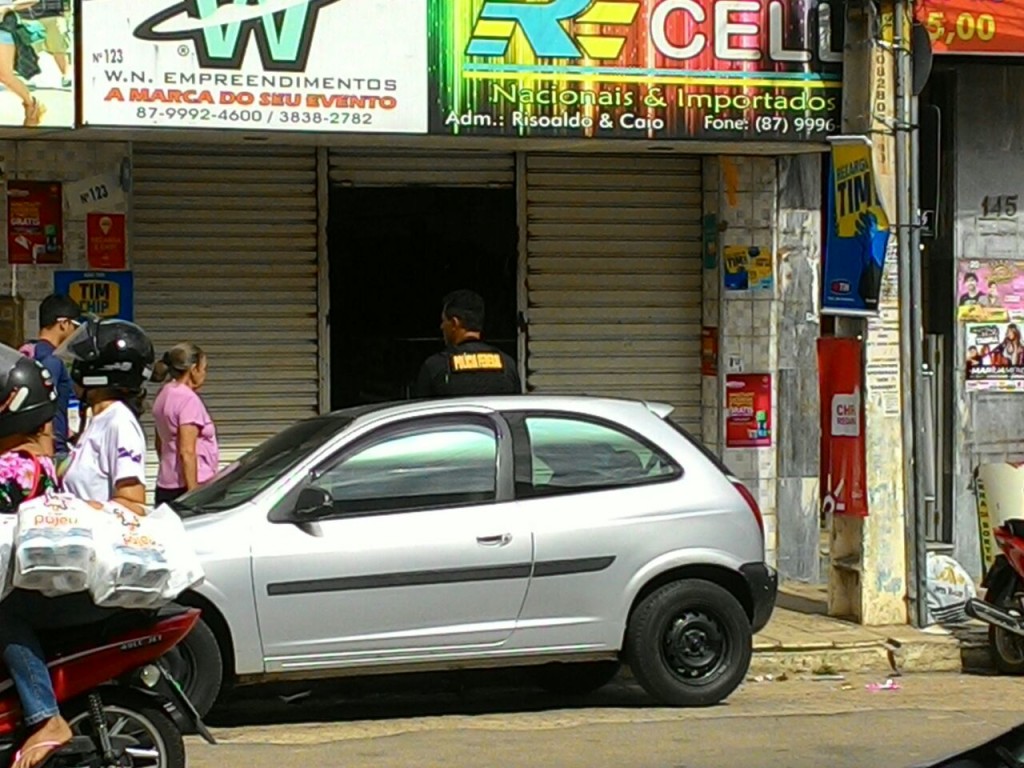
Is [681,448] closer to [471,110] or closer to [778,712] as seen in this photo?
[778,712]

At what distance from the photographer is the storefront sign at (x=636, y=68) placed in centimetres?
1120

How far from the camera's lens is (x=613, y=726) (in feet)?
29.3

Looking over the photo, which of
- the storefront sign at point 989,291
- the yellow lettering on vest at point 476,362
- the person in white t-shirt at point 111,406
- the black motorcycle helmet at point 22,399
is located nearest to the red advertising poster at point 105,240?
the yellow lettering on vest at point 476,362

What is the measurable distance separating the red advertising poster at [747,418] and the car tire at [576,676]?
3503mm

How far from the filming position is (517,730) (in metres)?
8.92

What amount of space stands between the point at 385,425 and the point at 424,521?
1.73 ft

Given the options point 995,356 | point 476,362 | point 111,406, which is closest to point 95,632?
point 111,406

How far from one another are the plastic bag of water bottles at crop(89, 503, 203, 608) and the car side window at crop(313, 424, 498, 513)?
7.86ft

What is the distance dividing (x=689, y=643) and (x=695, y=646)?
1.8 inches

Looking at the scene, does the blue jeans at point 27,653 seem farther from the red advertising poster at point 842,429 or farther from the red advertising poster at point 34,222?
the red advertising poster at point 842,429

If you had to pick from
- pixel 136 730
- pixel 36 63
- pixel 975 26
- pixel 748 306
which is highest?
pixel 975 26

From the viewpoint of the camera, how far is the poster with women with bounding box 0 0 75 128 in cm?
1052

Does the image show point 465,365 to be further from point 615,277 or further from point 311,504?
point 615,277

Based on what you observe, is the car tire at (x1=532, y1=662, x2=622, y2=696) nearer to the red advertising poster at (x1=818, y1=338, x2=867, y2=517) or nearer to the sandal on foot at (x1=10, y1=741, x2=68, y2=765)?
the red advertising poster at (x1=818, y1=338, x2=867, y2=517)
